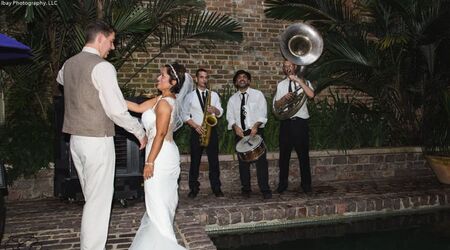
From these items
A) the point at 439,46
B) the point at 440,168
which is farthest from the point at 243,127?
the point at 439,46

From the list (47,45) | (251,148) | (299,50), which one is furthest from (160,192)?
(47,45)

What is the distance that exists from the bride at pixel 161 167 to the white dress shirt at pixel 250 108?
2.22 m

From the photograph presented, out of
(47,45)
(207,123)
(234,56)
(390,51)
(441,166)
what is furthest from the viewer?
(234,56)

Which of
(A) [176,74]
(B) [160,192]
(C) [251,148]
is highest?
(A) [176,74]

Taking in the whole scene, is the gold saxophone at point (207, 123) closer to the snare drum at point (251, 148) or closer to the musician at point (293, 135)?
the snare drum at point (251, 148)

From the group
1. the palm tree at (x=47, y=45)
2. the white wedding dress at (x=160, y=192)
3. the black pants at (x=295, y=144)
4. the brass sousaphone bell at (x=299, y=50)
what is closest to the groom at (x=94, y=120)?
the white wedding dress at (x=160, y=192)

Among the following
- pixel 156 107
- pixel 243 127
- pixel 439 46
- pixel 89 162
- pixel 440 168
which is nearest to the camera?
pixel 89 162

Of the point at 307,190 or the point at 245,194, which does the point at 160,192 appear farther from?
the point at 307,190

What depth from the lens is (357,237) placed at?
15.3 ft

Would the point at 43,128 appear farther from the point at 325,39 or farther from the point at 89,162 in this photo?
the point at 325,39

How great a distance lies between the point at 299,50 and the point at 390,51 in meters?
2.16

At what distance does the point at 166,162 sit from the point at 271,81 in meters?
5.19

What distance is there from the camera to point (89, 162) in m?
3.20

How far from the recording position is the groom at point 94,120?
3.14 meters
